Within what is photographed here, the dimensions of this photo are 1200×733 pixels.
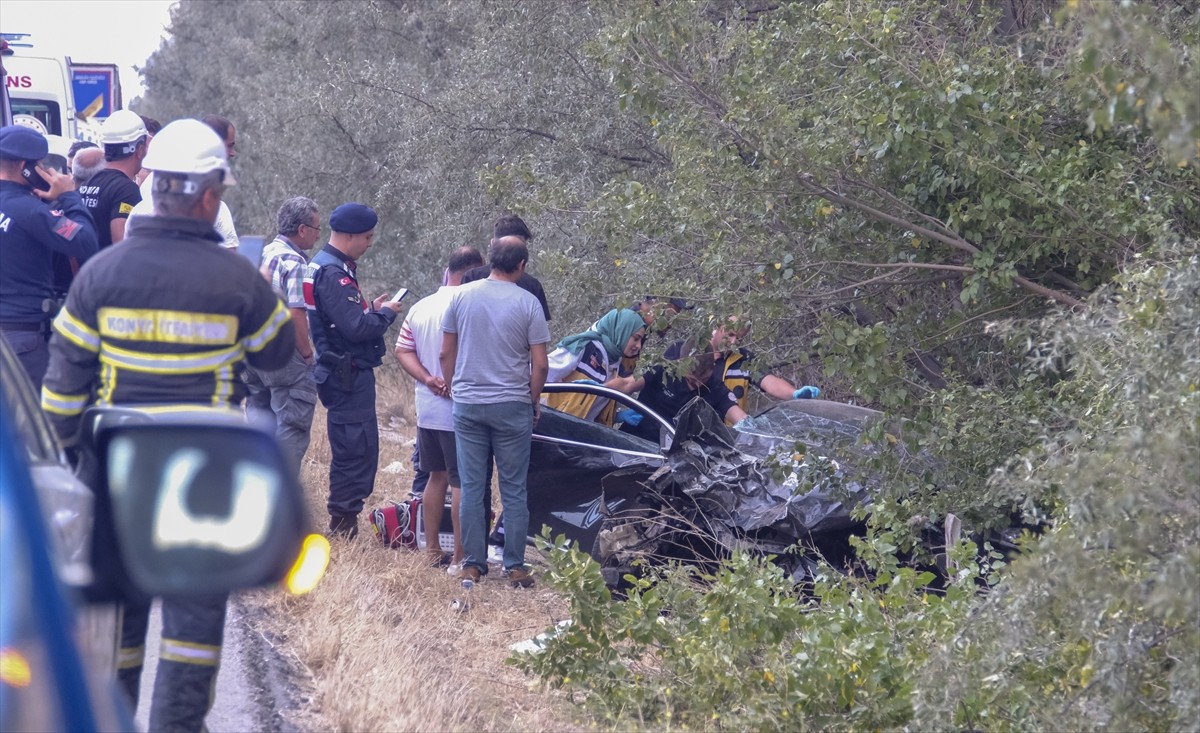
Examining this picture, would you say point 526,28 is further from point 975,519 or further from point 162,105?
point 162,105

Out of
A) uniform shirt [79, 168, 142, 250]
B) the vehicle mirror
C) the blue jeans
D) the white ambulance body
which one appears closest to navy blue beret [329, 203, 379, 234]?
uniform shirt [79, 168, 142, 250]

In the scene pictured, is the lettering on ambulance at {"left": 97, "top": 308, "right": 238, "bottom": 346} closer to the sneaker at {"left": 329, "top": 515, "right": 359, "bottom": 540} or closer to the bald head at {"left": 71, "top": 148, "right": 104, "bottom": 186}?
the sneaker at {"left": 329, "top": 515, "right": 359, "bottom": 540}

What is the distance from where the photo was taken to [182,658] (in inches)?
128

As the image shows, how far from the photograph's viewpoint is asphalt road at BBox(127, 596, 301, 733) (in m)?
4.31

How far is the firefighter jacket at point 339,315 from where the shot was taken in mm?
6719

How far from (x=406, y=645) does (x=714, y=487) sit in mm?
1865

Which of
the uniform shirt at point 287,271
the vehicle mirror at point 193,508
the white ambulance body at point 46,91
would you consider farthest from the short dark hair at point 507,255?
the white ambulance body at point 46,91

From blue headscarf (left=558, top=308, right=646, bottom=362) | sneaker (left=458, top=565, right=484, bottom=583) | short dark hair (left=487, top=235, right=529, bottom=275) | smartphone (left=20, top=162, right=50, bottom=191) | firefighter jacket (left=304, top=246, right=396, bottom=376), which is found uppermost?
smartphone (left=20, top=162, right=50, bottom=191)

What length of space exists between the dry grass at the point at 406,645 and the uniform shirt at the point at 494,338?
3.34 feet

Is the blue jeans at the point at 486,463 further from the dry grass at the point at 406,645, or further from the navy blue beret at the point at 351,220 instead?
the navy blue beret at the point at 351,220

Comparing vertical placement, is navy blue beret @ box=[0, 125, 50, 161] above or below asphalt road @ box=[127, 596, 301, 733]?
above

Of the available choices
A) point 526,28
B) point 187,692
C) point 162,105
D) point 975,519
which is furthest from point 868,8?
point 162,105

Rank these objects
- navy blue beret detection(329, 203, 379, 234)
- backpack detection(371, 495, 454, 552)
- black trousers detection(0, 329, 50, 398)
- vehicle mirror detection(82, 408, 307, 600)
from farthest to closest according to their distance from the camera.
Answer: backpack detection(371, 495, 454, 552) < navy blue beret detection(329, 203, 379, 234) < black trousers detection(0, 329, 50, 398) < vehicle mirror detection(82, 408, 307, 600)

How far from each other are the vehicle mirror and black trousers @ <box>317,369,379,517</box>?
4693mm
